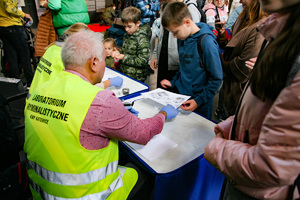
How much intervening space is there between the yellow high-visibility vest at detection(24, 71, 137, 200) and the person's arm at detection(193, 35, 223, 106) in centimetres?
93

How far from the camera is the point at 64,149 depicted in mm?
951

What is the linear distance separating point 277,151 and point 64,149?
33.3 inches

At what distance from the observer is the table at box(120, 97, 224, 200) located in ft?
3.84

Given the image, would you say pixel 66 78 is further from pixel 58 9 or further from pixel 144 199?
pixel 58 9

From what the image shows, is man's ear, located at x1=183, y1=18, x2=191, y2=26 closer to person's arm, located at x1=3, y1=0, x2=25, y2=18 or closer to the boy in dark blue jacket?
the boy in dark blue jacket

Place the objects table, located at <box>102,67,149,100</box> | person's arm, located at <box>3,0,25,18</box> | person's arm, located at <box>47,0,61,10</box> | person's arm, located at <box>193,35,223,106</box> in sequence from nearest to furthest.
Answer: person's arm, located at <box>193,35,223,106</box>
table, located at <box>102,67,149,100</box>
person's arm, located at <box>47,0,61,10</box>
person's arm, located at <box>3,0,25,18</box>

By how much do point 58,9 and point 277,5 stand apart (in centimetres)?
301

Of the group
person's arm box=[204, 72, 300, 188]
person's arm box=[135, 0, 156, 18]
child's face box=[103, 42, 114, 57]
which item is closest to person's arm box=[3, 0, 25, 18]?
child's face box=[103, 42, 114, 57]

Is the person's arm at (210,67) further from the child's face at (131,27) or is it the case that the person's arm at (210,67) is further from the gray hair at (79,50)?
the child's face at (131,27)

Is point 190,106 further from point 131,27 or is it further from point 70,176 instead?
point 131,27

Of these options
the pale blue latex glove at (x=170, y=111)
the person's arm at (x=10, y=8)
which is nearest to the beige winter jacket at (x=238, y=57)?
the pale blue latex glove at (x=170, y=111)

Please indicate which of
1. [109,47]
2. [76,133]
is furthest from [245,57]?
[109,47]

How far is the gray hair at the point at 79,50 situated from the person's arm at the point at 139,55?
1.60 m

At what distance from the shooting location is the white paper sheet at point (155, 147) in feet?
4.10
